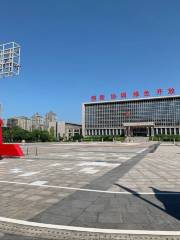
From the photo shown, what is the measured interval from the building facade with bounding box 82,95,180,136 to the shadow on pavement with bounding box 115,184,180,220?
14793 centimetres

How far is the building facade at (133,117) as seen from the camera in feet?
499

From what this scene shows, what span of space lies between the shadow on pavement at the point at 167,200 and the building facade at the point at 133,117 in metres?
148

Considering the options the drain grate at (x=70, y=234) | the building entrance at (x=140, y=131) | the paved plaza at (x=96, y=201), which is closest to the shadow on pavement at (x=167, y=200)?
the paved plaza at (x=96, y=201)

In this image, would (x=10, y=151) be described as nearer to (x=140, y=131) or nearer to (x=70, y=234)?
(x=70, y=234)

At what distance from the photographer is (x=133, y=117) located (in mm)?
162875

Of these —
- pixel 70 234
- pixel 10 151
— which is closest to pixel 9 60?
pixel 10 151

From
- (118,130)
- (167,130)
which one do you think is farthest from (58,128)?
(167,130)

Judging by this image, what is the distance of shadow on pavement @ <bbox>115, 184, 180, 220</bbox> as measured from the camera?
666 centimetres

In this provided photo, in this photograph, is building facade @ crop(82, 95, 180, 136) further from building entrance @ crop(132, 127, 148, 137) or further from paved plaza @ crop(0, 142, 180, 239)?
paved plaza @ crop(0, 142, 180, 239)

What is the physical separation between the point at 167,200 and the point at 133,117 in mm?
157077

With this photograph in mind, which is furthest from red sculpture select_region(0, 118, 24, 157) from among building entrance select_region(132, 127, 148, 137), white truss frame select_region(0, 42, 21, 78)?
building entrance select_region(132, 127, 148, 137)

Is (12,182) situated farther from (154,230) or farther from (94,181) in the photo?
(154,230)

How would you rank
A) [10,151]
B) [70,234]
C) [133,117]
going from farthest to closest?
[133,117], [10,151], [70,234]

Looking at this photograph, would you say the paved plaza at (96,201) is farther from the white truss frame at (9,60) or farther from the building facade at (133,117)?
the building facade at (133,117)
